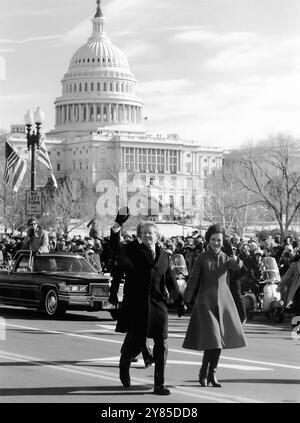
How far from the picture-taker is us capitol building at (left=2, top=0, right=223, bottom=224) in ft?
590

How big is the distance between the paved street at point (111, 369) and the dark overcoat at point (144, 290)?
627mm

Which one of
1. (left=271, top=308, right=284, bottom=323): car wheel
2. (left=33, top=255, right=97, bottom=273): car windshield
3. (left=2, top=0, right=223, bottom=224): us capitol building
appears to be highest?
(left=2, top=0, right=223, bottom=224): us capitol building

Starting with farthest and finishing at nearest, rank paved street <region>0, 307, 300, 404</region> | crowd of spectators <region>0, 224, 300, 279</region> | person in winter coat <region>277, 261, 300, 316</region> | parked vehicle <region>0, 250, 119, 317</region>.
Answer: crowd of spectators <region>0, 224, 300, 279</region>, parked vehicle <region>0, 250, 119, 317</region>, person in winter coat <region>277, 261, 300, 316</region>, paved street <region>0, 307, 300, 404</region>

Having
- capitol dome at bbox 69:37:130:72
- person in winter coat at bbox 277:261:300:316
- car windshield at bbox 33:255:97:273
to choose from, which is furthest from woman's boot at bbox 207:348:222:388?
capitol dome at bbox 69:37:130:72

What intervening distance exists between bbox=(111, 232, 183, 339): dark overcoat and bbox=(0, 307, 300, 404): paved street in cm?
63

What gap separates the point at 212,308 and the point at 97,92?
174m

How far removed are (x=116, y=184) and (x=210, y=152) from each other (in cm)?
5435

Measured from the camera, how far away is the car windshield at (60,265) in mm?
21250

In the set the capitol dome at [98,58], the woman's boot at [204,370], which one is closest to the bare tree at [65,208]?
the capitol dome at [98,58]

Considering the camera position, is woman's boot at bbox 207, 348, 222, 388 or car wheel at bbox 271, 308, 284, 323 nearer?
woman's boot at bbox 207, 348, 222, 388

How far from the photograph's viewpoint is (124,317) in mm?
10844

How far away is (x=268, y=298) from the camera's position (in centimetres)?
2077

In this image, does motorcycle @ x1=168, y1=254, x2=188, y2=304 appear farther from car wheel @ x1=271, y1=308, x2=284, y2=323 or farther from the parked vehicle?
car wheel @ x1=271, y1=308, x2=284, y2=323
